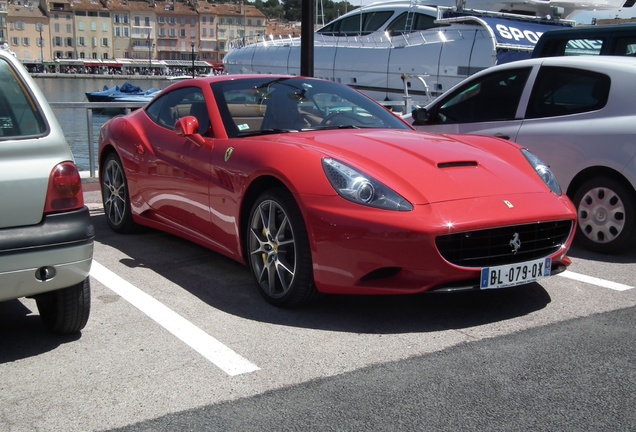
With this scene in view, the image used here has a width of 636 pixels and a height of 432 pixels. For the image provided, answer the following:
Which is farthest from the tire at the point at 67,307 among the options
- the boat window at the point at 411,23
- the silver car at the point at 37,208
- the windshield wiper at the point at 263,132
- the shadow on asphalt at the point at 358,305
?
the boat window at the point at 411,23

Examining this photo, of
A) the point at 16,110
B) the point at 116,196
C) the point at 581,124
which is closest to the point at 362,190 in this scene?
the point at 16,110

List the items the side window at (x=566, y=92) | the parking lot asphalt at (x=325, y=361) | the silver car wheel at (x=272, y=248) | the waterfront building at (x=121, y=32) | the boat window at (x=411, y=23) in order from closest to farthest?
the parking lot asphalt at (x=325, y=361), the silver car wheel at (x=272, y=248), the side window at (x=566, y=92), the boat window at (x=411, y=23), the waterfront building at (x=121, y=32)

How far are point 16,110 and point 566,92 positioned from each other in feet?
15.0

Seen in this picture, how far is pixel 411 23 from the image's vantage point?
20.1 m

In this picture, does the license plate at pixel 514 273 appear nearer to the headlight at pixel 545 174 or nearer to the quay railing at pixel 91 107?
the headlight at pixel 545 174

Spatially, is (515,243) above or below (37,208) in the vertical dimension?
below

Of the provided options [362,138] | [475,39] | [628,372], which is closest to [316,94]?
[362,138]

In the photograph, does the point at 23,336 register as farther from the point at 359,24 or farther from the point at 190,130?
the point at 359,24

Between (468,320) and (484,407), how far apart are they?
119 cm

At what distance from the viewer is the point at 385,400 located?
326 cm

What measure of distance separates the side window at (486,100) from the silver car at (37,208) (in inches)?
173

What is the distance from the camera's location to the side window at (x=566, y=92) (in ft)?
20.5

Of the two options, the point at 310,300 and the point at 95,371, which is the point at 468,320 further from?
the point at 95,371

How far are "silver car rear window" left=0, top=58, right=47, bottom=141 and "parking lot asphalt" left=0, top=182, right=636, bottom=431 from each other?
1133 millimetres
